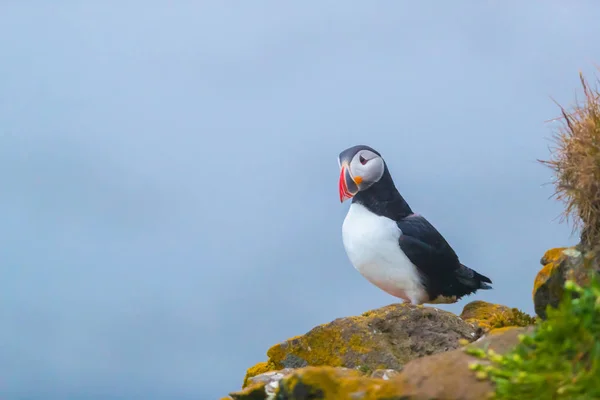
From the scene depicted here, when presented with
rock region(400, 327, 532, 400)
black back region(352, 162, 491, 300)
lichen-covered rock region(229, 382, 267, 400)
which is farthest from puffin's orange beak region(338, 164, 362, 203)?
rock region(400, 327, 532, 400)

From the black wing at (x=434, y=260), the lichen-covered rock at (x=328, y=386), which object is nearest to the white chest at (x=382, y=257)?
the black wing at (x=434, y=260)

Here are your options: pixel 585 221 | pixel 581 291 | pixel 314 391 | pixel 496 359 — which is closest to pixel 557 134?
pixel 585 221

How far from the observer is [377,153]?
38.0ft

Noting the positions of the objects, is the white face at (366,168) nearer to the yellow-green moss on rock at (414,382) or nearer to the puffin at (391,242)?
the puffin at (391,242)

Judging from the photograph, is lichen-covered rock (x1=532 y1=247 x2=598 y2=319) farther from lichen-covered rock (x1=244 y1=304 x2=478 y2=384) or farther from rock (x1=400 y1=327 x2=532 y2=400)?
lichen-covered rock (x1=244 y1=304 x2=478 y2=384)

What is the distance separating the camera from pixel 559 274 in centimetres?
752

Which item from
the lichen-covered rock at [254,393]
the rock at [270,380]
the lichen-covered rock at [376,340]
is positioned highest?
the lichen-covered rock at [376,340]

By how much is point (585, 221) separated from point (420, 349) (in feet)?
9.19

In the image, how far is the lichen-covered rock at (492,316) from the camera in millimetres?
9977

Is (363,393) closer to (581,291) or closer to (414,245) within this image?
(581,291)

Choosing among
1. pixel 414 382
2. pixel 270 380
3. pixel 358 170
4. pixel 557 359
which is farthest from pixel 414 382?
pixel 358 170

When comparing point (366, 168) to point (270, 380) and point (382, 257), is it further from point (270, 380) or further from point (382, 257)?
point (270, 380)

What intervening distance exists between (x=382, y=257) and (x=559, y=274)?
373cm

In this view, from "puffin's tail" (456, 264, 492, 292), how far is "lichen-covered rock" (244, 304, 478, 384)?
1423 mm
